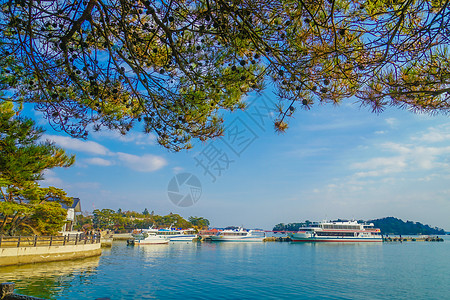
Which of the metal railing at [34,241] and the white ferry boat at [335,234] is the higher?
the metal railing at [34,241]

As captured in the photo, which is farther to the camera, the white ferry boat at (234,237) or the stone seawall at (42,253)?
the white ferry boat at (234,237)

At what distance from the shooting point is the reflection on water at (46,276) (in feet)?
36.9

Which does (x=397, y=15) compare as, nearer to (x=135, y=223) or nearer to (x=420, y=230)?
(x=135, y=223)

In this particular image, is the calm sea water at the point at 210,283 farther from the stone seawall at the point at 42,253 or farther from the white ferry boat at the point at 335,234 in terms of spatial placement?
the white ferry boat at the point at 335,234

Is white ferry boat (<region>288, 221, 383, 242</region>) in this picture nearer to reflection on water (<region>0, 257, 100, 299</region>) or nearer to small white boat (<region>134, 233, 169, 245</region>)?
small white boat (<region>134, 233, 169, 245</region>)

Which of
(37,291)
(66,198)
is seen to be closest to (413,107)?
(37,291)

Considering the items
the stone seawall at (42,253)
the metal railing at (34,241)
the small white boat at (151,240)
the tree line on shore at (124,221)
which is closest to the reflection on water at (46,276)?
the stone seawall at (42,253)

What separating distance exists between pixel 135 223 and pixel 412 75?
69027 mm

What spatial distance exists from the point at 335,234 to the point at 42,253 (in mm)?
52557

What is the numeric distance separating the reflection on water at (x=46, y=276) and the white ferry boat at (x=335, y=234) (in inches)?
1786

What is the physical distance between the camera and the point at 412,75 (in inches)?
168

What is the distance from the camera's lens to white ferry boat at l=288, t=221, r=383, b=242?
181ft

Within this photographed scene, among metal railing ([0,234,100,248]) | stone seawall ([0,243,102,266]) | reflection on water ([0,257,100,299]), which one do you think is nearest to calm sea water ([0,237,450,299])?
reflection on water ([0,257,100,299])

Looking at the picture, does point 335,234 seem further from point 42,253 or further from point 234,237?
point 42,253
